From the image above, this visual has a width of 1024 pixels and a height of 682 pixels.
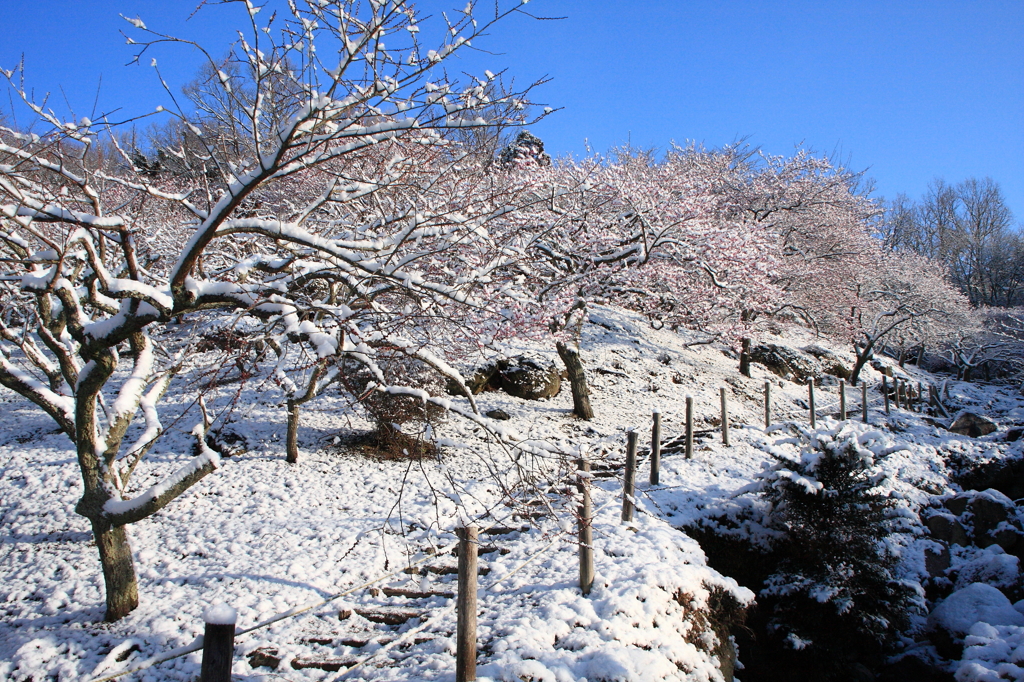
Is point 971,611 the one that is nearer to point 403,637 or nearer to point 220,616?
point 403,637

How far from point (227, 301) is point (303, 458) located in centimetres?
607

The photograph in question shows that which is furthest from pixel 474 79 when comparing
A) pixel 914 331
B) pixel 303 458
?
pixel 914 331

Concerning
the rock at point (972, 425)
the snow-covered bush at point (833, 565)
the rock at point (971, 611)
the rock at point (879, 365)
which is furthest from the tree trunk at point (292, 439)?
the rock at point (879, 365)

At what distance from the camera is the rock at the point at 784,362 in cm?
1961

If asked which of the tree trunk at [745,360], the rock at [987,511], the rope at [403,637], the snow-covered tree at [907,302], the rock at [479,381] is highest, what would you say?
A: the snow-covered tree at [907,302]

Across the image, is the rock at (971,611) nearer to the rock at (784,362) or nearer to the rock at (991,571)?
the rock at (991,571)

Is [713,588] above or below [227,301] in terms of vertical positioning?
below

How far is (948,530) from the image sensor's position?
30.1 feet

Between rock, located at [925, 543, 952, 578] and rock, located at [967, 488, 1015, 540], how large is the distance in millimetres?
1262

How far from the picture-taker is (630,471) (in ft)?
21.8

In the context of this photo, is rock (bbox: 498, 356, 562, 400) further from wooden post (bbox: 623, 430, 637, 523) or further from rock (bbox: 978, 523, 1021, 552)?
rock (bbox: 978, 523, 1021, 552)

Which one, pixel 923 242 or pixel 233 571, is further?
pixel 923 242

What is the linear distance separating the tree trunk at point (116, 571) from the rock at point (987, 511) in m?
12.7

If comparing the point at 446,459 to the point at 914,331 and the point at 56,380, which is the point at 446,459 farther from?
the point at 914,331
